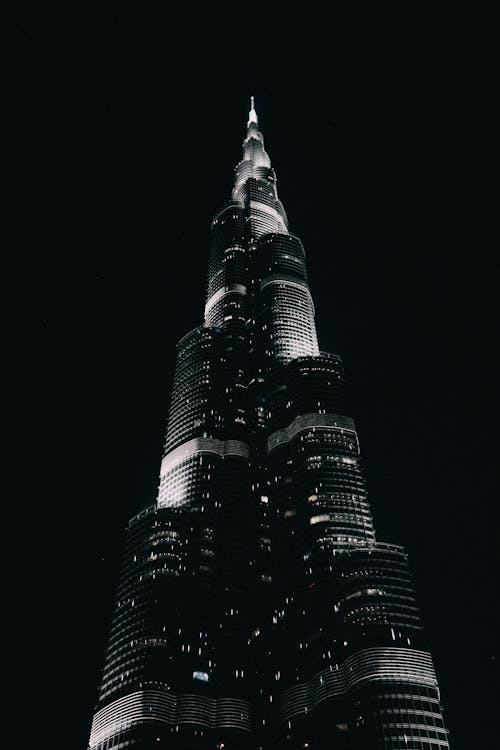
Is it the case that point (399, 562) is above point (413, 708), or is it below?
above

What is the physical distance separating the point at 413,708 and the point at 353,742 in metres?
15.5

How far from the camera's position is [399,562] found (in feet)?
646

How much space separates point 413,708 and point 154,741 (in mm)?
61709

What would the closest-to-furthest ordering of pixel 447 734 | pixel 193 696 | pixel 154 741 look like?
pixel 447 734 < pixel 154 741 < pixel 193 696

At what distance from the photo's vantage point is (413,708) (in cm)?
16662

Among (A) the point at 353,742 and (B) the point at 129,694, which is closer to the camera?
Result: (A) the point at 353,742

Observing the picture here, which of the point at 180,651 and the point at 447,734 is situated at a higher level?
the point at 180,651

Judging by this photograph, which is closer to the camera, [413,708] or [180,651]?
[413,708]

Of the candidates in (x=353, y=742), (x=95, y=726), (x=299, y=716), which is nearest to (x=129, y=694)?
(x=95, y=726)

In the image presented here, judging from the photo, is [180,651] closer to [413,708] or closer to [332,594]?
[332,594]

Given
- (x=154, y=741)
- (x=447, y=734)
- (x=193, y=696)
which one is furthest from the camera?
(x=193, y=696)

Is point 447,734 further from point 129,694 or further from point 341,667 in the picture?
point 129,694

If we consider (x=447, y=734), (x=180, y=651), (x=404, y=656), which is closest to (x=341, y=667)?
(x=404, y=656)

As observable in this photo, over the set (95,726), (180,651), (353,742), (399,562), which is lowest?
(353,742)
